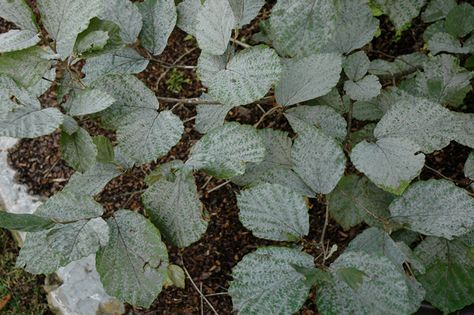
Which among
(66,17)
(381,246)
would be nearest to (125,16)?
(66,17)

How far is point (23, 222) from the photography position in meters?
0.68

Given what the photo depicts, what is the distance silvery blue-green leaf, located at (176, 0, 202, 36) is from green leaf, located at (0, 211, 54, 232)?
45cm

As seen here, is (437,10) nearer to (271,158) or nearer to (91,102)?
(271,158)

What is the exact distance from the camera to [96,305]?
1546mm

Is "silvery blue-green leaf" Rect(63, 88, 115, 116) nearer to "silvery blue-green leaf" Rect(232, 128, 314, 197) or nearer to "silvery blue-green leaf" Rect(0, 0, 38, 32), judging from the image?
"silvery blue-green leaf" Rect(0, 0, 38, 32)

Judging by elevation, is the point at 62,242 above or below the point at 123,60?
below

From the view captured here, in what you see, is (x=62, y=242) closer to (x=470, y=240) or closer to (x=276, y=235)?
(x=276, y=235)

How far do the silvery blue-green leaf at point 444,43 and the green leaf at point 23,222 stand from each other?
2.94 ft

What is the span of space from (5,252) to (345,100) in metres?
1.37

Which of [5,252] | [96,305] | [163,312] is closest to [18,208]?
[5,252]

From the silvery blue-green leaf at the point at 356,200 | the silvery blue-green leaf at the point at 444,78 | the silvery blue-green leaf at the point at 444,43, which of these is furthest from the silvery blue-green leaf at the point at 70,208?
the silvery blue-green leaf at the point at 444,43

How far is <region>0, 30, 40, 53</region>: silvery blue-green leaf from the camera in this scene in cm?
79

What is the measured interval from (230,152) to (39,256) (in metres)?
0.34

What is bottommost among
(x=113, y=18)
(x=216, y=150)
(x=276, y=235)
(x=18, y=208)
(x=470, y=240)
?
(x=18, y=208)
